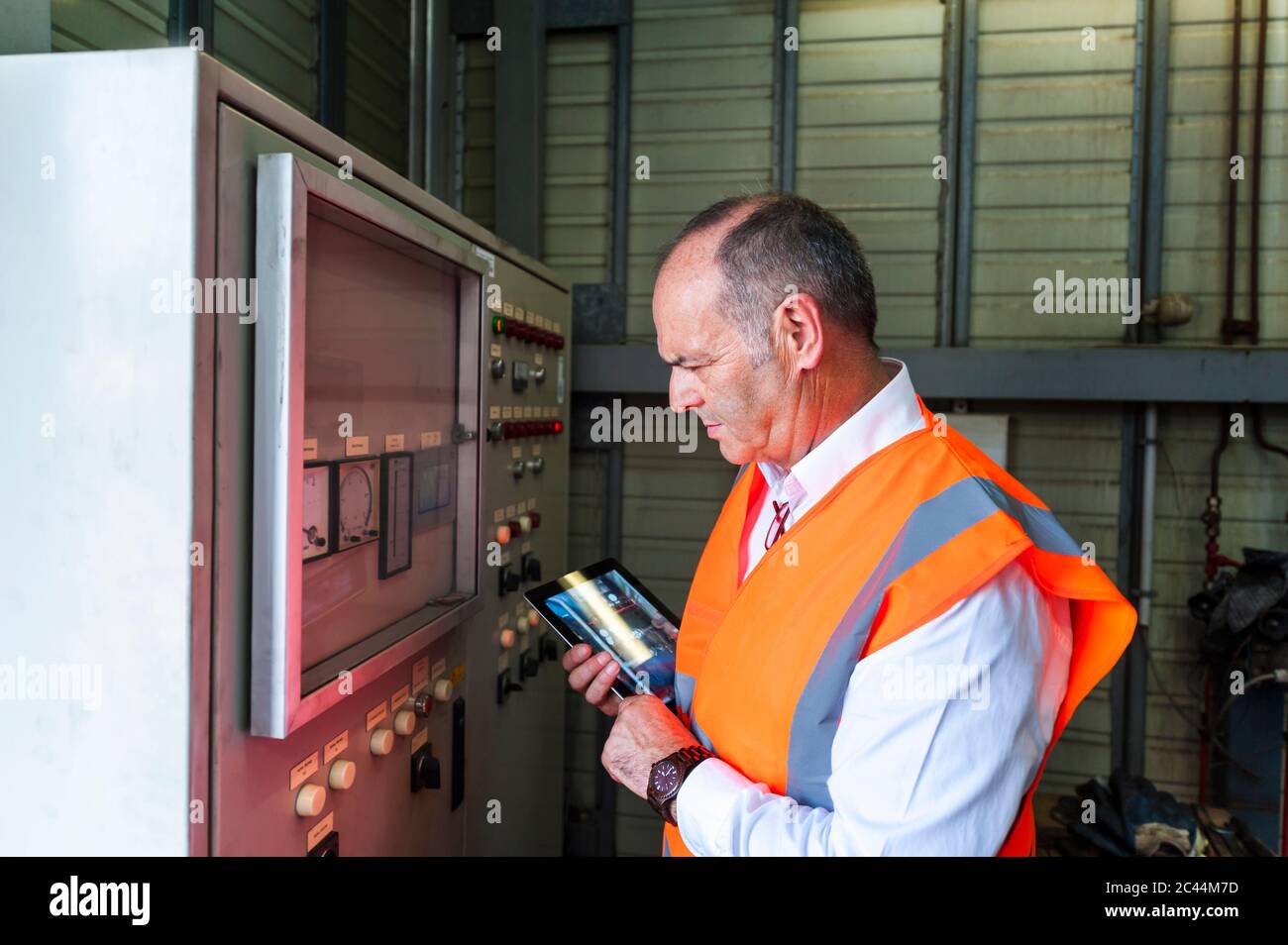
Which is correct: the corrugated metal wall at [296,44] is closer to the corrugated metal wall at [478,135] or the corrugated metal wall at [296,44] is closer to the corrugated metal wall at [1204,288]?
the corrugated metal wall at [478,135]

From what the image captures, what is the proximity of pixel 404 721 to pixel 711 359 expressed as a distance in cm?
99

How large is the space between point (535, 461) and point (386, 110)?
187 centimetres

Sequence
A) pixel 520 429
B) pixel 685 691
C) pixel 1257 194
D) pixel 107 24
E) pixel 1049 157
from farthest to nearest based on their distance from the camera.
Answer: pixel 1049 157, pixel 1257 194, pixel 520 429, pixel 107 24, pixel 685 691

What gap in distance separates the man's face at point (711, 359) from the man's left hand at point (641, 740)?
0.48 metres

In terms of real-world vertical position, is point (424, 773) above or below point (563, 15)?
below

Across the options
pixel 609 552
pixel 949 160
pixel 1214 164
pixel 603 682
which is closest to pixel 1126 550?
pixel 1214 164

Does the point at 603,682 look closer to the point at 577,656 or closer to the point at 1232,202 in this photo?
the point at 577,656

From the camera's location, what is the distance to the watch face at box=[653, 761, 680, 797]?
4.04 feet

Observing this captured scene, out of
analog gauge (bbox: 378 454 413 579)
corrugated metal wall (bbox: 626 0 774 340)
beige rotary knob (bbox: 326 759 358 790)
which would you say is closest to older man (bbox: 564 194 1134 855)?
beige rotary knob (bbox: 326 759 358 790)

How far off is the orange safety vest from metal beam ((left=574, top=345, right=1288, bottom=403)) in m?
1.91

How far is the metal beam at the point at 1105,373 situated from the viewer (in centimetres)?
290

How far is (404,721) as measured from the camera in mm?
1633

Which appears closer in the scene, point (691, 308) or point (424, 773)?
point (691, 308)

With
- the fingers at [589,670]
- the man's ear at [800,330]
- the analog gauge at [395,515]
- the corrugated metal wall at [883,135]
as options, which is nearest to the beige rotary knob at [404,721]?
the analog gauge at [395,515]
